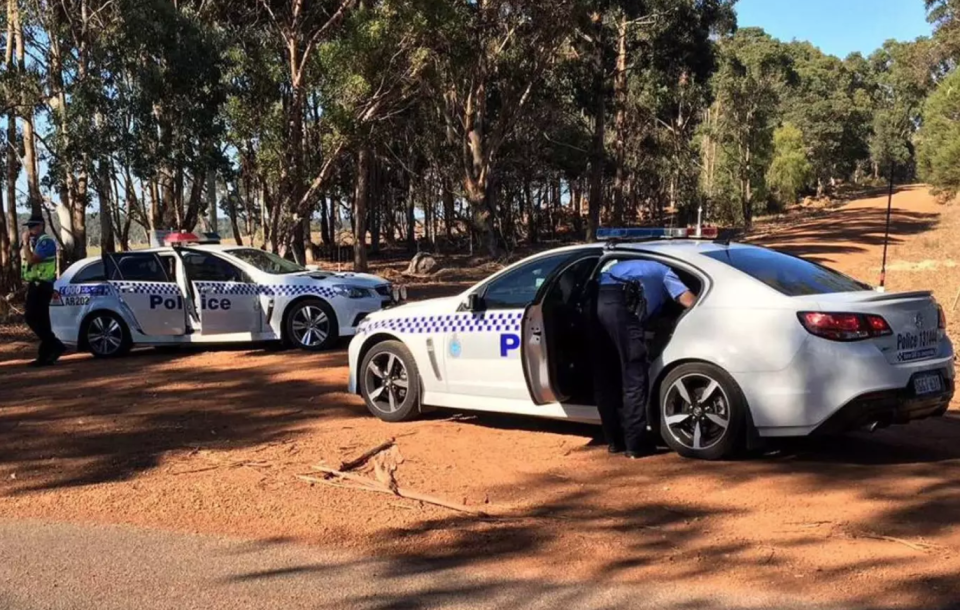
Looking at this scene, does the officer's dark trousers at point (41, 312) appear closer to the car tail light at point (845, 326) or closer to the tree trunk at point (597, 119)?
the car tail light at point (845, 326)

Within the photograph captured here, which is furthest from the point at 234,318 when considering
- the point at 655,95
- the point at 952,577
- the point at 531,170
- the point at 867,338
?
the point at 655,95

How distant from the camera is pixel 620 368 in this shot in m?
6.33

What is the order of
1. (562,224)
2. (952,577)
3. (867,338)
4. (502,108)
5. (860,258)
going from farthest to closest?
(562,224)
(502,108)
(860,258)
(867,338)
(952,577)

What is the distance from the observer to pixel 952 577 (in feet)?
14.3

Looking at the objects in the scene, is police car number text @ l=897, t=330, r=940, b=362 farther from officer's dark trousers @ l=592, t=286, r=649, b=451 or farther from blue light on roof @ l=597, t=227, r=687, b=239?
blue light on roof @ l=597, t=227, r=687, b=239

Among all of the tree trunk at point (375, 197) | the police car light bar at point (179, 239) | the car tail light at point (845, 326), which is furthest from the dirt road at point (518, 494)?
the tree trunk at point (375, 197)

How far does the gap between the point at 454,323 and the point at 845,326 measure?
9.71 ft

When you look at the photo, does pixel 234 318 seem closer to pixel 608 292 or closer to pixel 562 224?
pixel 608 292

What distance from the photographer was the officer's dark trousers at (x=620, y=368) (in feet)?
20.4

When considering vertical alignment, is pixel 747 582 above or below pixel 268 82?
below

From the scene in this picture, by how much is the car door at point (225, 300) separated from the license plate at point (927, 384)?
332 inches

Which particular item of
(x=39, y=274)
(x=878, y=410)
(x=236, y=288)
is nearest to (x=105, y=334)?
(x=39, y=274)

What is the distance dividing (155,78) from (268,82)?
3.04 meters

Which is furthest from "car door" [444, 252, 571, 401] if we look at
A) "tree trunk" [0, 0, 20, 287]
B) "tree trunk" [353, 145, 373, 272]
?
"tree trunk" [353, 145, 373, 272]
